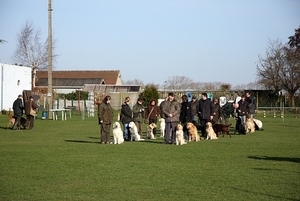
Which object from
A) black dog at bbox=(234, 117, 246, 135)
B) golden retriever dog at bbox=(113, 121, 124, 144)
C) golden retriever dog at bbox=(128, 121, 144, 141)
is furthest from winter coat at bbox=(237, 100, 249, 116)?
golden retriever dog at bbox=(113, 121, 124, 144)

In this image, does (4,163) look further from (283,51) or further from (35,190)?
(283,51)

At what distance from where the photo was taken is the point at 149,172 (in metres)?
12.4

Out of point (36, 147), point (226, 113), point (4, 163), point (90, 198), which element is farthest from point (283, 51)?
point (90, 198)

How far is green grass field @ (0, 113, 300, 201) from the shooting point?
384 inches

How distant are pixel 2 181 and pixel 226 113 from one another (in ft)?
64.9

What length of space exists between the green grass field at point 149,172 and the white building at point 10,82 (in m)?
31.1

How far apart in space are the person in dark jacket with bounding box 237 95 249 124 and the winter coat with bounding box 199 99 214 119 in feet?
12.3

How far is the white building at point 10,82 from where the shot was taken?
49.3 m

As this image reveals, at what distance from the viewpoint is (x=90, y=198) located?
9.32 m

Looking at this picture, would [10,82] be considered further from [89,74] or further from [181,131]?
[89,74]

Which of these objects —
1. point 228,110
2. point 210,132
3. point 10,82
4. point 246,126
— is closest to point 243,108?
point 246,126

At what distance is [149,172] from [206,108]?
10113 mm

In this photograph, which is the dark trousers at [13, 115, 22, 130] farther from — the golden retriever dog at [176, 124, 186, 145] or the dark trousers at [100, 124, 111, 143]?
the golden retriever dog at [176, 124, 186, 145]

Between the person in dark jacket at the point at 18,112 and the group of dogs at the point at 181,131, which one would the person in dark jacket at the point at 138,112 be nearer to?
the group of dogs at the point at 181,131
